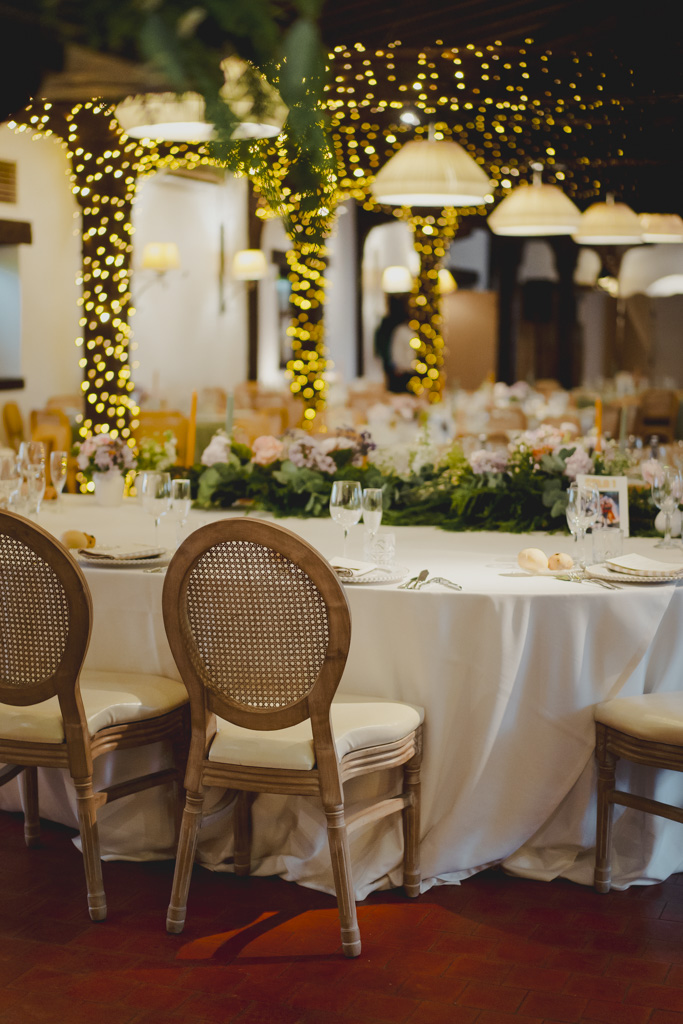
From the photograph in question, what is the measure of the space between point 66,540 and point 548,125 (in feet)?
19.5

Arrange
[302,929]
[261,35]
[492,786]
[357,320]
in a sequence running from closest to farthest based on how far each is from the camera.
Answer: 1. [261,35]
2. [302,929]
3. [492,786]
4. [357,320]

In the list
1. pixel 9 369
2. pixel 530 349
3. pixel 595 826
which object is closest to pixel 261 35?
pixel 595 826

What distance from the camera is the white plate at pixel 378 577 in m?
3.07

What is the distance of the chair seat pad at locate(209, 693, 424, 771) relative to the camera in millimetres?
2689

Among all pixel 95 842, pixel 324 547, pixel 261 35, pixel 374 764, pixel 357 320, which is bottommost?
pixel 95 842

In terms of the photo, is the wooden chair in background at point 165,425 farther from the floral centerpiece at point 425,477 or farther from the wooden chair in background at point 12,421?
the floral centerpiece at point 425,477

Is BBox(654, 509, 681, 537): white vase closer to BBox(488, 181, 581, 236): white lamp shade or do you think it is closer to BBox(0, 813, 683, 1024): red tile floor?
BBox(0, 813, 683, 1024): red tile floor

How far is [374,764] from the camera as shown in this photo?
284cm

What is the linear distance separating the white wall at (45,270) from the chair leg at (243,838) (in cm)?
905

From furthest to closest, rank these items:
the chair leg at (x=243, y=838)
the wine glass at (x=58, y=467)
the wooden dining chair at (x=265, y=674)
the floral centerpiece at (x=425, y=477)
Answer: the wine glass at (x=58, y=467)
the floral centerpiece at (x=425, y=477)
the chair leg at (x=243, y=838)
the wooden dining chair at (x=265, y=674)

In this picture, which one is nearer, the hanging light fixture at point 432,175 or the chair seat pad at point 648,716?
the chair seat pad at point 648,716

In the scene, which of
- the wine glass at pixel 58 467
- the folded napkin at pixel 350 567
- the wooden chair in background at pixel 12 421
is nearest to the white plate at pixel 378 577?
the folded napkin at pixel 350 567

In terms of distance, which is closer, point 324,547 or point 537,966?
point 537,966

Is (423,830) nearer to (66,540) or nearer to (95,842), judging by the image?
(95,842)
